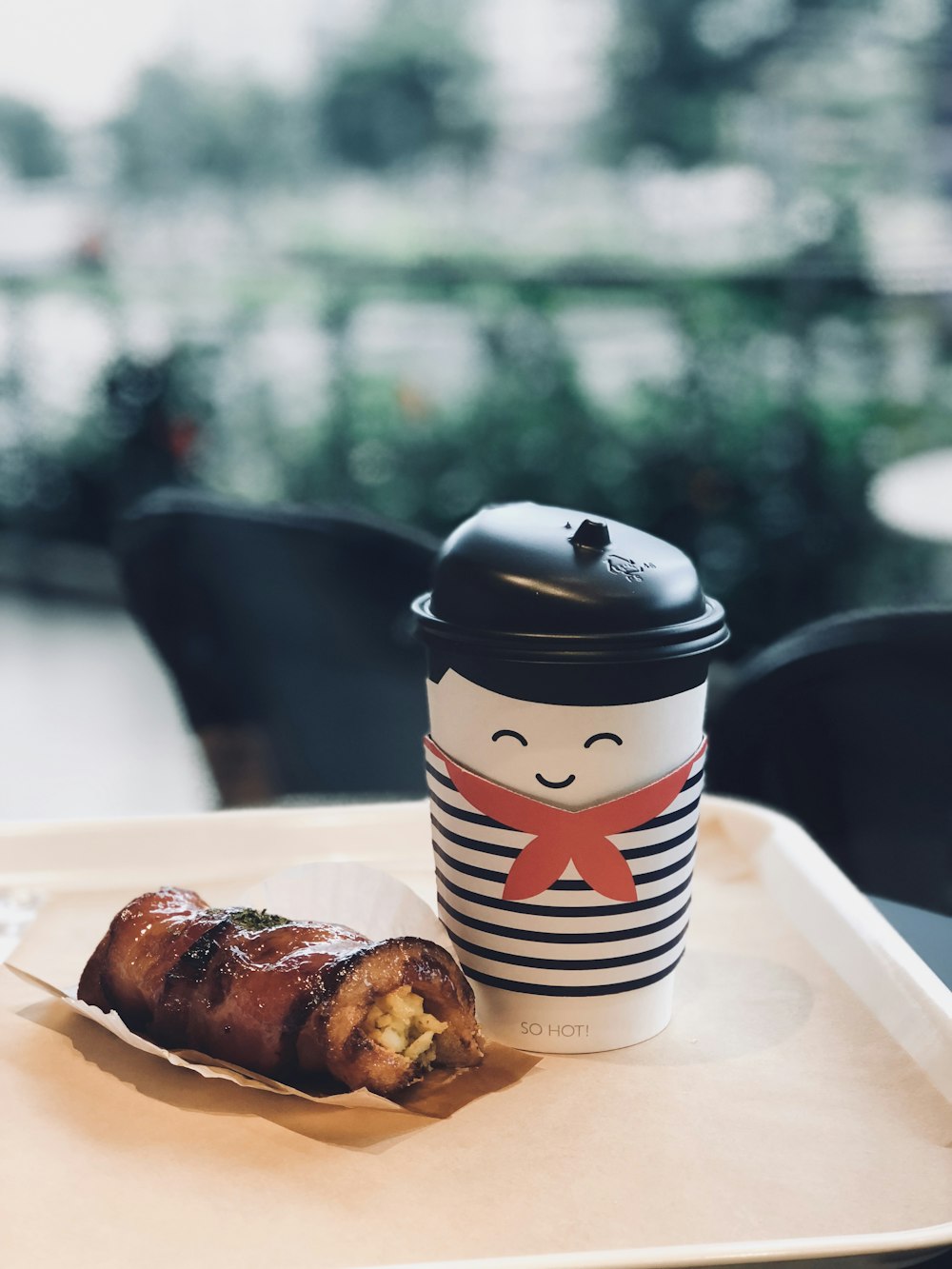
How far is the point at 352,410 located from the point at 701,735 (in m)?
4.54

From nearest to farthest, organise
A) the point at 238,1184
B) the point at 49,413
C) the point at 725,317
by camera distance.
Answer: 1. the point at 238,1184
2. the point at 725,317
3. the point at 49,413

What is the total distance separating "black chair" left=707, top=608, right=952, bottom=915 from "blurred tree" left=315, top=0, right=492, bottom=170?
368 centimetres

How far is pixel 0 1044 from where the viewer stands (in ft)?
3.10

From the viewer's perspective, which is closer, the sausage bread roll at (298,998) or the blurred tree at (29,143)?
the sausage bread roll at (298,998)

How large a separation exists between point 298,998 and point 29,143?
21.3 ft

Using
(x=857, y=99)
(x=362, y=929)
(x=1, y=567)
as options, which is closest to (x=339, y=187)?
(x=857, y=99)

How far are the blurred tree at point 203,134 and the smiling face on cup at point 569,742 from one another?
16.7 ft

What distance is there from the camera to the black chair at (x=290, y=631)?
7.25 ft

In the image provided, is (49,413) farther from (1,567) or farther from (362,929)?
(362,929)

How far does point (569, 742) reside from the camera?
2.89ft

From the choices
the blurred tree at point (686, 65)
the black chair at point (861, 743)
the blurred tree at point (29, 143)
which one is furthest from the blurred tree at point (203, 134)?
the black chair at point (861, 743)

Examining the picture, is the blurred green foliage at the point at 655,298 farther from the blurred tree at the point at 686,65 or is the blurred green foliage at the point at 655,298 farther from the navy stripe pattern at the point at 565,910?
the navy stripe pattern at the point at 565,910

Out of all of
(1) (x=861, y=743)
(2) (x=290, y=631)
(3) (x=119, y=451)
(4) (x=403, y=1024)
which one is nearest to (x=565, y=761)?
(4) (x=403, y=1024)

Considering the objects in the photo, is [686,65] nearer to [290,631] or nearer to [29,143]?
[290,631]
